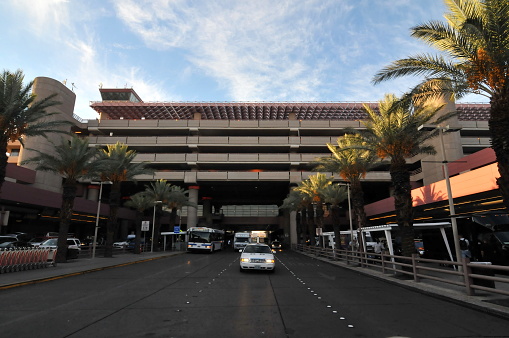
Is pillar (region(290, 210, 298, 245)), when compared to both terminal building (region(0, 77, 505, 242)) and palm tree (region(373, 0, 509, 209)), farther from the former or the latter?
palm tree (region(373, 0, 509, 209))

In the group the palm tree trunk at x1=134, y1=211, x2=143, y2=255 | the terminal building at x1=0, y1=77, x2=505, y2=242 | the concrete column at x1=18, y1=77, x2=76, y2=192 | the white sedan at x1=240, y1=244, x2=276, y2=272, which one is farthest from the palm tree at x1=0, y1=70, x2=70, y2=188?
the terminal building at x1=0, y1=77, x2=505, y2=242

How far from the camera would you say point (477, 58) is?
1045cm

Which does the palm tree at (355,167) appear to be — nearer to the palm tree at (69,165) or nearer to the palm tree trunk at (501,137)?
the palm tree trunk at (501,137)

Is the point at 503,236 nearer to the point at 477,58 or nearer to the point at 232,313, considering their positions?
the point at 477,58

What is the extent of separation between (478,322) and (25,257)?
1952 centimetres

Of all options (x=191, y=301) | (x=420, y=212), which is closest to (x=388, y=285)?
(x=191, y=301)

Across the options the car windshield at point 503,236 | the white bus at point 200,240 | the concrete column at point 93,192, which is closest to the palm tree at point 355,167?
the car windshield at point 503,236

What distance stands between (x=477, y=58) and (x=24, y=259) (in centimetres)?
2247

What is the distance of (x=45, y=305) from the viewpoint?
26.5ft

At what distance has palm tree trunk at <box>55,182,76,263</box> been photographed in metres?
21.4

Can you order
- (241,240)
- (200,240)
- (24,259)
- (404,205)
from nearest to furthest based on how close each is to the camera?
(404,205) < (24,259) < (200,240) < (241,240)

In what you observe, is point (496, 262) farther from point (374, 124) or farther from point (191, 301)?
point (191, 301)

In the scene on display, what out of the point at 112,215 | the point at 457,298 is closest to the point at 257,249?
the point at 457,298

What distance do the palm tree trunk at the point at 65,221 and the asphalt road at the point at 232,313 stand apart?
1144 centimetres
